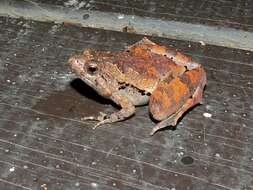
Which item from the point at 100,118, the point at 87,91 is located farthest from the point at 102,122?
the point at 87,91

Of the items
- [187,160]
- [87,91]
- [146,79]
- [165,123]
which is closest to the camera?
[187,160]

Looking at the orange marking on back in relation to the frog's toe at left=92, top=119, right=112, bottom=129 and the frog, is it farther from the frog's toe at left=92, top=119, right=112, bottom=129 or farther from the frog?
the frog's toe at left=92, top=119, right=112, bottom=129

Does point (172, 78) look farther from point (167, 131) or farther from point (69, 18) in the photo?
point (69, 18)

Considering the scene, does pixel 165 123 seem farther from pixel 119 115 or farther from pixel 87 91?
pixel 87 91

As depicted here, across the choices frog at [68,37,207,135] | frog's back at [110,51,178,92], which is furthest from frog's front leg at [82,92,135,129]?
frog's back at [110,51,178,92]

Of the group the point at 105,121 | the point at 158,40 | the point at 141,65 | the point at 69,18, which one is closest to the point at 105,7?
the point at 69,18

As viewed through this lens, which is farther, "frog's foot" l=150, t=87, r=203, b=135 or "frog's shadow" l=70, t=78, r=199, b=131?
"frog's shadow" l=70, t=78, r=199, b=131

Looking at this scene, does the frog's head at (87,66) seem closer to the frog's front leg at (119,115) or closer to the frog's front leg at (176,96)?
the frog's front leg at (119,115)
